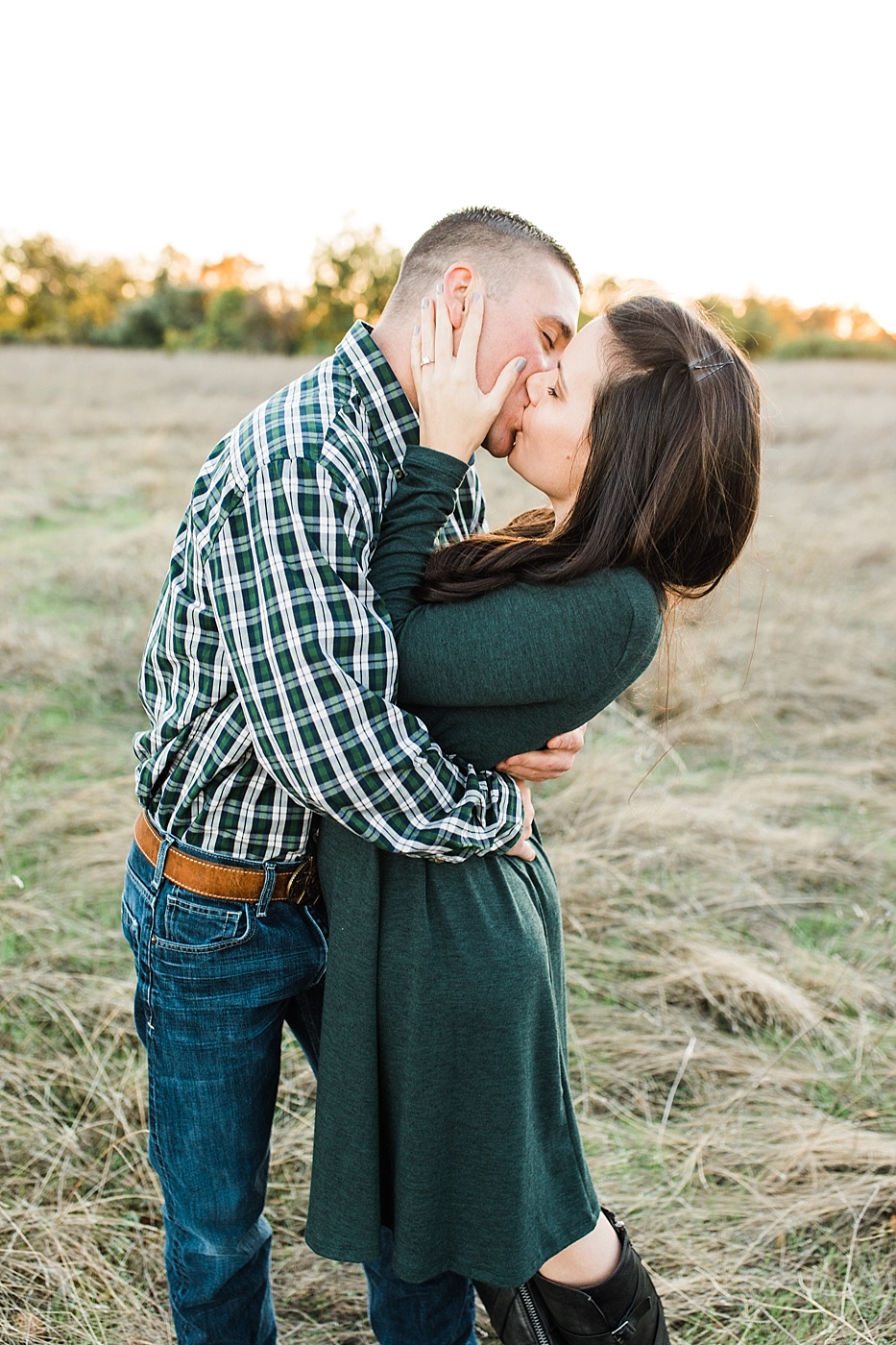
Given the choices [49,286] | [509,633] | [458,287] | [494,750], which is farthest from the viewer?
[49,286]

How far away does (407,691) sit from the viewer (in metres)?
1.43

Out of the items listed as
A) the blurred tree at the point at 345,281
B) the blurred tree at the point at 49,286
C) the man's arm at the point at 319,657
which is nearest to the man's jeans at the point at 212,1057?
the man's arm at the point at 319,657

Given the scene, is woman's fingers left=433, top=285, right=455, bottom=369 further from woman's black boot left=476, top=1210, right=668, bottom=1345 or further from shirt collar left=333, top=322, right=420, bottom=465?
woman's black boot left=476, top=1210, right=668, bottom=1345

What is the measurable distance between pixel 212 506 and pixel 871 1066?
7.70 feet

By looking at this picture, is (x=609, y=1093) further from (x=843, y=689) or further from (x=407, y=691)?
(x=843, y=689)

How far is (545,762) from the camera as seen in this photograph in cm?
158

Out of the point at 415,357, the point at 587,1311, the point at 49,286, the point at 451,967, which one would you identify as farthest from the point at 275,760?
the point at 49,286

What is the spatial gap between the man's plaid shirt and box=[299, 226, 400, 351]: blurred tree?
1217 inches

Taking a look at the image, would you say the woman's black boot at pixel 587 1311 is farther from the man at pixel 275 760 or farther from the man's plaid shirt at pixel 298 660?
the man's plaid shirt at pixel 298 660

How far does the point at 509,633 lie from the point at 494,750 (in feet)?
0.64

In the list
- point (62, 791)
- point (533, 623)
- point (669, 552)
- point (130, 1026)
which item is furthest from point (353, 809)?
point (62, 791)

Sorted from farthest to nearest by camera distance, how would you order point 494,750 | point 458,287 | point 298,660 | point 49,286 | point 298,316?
point 49,286
point 298,316
point 458,287
point 494,750
point 298,660

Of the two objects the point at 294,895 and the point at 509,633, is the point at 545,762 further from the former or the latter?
the point at 294,895

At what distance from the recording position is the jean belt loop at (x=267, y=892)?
1521 mm
